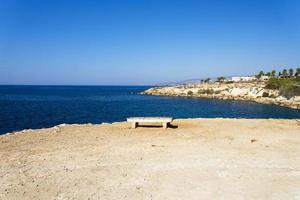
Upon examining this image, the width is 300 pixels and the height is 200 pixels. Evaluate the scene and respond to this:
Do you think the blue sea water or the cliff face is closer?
the blue sea water

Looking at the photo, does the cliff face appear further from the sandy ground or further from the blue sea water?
the sandy ground

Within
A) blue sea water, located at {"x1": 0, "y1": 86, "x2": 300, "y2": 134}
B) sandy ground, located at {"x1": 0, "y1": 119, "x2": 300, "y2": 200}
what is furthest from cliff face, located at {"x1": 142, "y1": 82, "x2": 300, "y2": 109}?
sandy ground, located at {"x1": 0, "y1": 119, "x2": 300, "y2": 200}

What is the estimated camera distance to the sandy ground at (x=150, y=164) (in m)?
11.1

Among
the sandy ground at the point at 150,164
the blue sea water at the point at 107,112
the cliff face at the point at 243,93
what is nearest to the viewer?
the sandy ground at the point at 150,164

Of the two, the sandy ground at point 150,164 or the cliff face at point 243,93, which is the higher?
the sandy ground at point 150,164

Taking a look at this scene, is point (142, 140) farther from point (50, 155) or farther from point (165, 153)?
point (50, 155)

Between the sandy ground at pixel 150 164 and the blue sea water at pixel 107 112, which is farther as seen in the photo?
the blue sea water at pixel 107 112

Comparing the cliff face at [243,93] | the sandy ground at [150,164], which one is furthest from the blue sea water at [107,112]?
the sandy ground at [150,164]

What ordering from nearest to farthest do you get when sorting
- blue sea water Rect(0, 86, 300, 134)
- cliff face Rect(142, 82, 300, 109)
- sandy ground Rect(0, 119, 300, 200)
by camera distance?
sandy ground Rect(0, 119, 300, 200) < blue sea water Rect(0, 86, 300, 134) < cliff face Rect(142, 82, 300, 109)

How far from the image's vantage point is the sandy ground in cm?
→ 1108

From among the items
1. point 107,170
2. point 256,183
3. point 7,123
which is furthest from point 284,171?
point 7,123

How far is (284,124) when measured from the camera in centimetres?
2525

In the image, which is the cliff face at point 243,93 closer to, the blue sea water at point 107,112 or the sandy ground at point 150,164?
the blue sea water at point 107,112

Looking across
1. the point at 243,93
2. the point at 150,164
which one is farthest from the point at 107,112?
the point at 243,93
